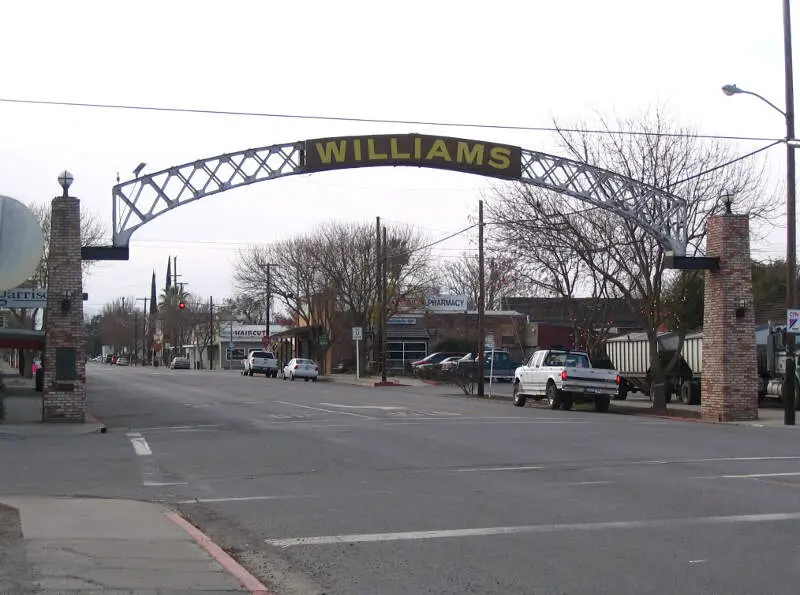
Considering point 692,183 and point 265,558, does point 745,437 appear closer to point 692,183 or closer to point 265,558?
point 692,183

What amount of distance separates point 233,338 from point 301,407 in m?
73.7

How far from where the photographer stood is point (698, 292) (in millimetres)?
35969

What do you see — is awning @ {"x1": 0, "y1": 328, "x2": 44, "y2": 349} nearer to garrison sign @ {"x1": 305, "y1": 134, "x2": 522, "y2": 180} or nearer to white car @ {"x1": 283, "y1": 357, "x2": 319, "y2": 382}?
garrison sign @ {"x1": 305, "y1": 134, "x2": 522, "y2": 180}

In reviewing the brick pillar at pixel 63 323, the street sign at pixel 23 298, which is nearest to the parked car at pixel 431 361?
the street sign at pixel 23 298

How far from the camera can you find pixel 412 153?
24.9m

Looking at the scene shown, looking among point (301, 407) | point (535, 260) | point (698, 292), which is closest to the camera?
point (301, 407)

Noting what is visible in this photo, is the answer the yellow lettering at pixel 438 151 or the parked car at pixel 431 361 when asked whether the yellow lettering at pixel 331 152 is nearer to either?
the yellow lettering at pixel 438 151

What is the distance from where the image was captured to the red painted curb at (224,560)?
664 cm

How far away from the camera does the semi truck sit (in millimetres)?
30656

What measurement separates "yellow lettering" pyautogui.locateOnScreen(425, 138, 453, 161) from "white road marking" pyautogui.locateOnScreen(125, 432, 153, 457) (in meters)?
10.7

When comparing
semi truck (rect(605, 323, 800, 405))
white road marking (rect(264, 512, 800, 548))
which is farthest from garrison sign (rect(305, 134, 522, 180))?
white road marking (rect(264, 512, 800, 548))

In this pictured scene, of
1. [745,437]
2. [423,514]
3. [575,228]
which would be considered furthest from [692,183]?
[423,514]

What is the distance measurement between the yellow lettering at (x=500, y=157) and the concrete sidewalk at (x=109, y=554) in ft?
57.3

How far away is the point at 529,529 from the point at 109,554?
3.96 meters
